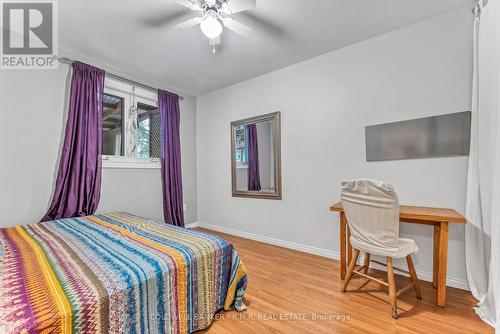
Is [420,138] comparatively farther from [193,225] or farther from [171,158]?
[193,225]

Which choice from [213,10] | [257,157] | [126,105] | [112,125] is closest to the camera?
[213,10]

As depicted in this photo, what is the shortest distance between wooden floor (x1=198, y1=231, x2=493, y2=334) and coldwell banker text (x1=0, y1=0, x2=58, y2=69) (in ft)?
10.1

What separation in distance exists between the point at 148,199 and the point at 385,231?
10.3 ft

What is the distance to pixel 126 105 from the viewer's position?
10.6ft

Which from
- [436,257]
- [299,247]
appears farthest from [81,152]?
[436,257]

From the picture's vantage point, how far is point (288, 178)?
306 centimetres

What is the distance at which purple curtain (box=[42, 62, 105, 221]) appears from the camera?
8.21ft

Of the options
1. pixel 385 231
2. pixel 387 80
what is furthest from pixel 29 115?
pixel 387 80

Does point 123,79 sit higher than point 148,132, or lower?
higher

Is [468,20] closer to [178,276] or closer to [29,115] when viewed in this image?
[178,276]

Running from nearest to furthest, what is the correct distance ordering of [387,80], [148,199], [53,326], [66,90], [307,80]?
[53,326] < [387,80] < [66,90] < [307,80] < [148,199]

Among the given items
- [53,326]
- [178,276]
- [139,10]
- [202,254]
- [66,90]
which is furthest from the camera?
[66,90]

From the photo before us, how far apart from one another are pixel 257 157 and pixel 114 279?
97.5 inches

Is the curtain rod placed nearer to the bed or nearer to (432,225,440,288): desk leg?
the bed
